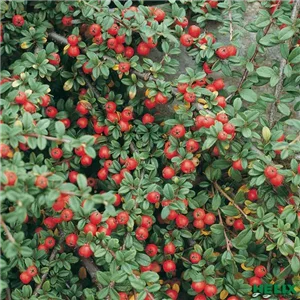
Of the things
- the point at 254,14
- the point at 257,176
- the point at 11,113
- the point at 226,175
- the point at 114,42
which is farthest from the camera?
the point at 254,14

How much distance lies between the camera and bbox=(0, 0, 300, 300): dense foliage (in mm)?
3172

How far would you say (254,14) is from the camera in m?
4.04

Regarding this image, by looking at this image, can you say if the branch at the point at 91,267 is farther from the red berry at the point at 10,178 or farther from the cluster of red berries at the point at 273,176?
the cluster of red berries at the point at 273,176

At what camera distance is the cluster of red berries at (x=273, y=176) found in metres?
3.15

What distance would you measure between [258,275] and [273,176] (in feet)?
2.14

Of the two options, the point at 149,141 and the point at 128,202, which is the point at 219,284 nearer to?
the point at 128,202

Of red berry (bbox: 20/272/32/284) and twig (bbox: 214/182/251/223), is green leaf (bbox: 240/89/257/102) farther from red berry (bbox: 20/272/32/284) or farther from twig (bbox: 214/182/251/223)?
red berry (bbox: 20/272/32/284)

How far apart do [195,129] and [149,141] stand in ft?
1.05

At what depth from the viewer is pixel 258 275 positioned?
3.36m

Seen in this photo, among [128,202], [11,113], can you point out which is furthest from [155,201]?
[11,113]

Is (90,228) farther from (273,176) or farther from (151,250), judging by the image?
(273,176)

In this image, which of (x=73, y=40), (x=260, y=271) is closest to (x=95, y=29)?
(x=73, y=40)

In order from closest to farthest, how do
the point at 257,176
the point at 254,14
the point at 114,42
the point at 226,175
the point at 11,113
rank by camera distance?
the point at 11,113, the point at 257,176, the point at 114,42, the point at 226,175, the point at 254,14

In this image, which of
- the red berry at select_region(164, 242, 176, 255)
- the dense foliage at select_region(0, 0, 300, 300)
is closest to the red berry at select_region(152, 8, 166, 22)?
the dense foliage at select_region(0, 0, 300, 300)
